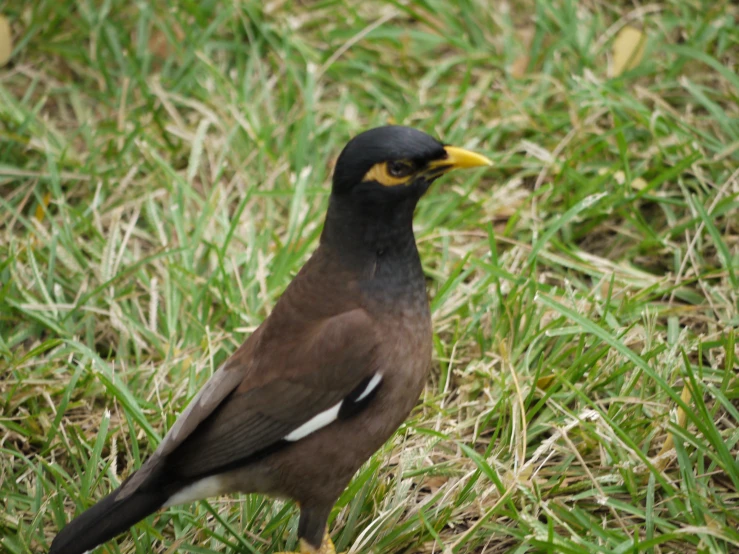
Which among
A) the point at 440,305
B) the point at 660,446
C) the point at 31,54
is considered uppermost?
the point at 31,54

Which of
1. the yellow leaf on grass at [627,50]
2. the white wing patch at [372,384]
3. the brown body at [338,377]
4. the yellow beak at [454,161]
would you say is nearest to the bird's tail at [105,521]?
the brown body at [338,377]

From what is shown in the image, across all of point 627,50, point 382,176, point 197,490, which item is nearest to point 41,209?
point 197,490

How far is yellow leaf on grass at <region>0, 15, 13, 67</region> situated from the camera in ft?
17.9

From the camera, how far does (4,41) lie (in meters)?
5.46

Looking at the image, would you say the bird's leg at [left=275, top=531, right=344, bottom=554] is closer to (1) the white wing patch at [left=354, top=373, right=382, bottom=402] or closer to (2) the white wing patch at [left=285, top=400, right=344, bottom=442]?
(2) the white wing patch at [left=285, top=400, right=344, bottom=442]

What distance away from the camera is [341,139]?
5.26 meters

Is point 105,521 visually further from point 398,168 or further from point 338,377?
point 398,168

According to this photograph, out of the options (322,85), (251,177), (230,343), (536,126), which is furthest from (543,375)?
(322,85)

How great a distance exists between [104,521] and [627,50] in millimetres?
3939

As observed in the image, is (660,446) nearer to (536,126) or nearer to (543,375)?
(543,375)

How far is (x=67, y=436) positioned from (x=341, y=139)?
7.66ft

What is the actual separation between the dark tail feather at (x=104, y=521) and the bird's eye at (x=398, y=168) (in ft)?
4.37

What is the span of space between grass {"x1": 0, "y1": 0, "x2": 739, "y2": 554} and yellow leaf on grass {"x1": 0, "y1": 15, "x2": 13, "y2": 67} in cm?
12

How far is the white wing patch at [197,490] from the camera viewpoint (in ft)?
10.3
